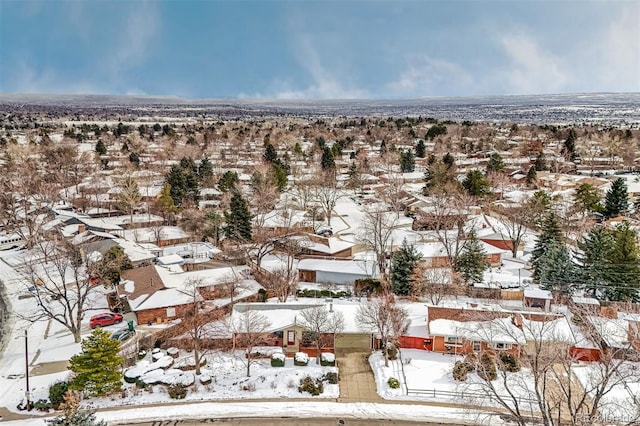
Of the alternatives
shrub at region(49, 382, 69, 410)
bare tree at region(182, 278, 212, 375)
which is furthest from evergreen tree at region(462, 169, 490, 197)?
shrub at region(49, 382, 69, 410)

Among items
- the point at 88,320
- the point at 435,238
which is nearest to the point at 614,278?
the point at 435,238

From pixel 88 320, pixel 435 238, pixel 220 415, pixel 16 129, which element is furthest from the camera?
pixel 16 129

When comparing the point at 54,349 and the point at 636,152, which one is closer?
the point at 54,349

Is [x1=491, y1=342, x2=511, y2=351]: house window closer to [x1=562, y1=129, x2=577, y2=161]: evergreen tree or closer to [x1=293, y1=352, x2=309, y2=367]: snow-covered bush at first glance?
[x1=293, y1=352, x2=309, y2=367]: snow-covered bush

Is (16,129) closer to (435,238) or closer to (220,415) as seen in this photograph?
(435,238)

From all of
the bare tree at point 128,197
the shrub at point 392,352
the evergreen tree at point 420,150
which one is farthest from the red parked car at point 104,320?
the evergreen tree at point 420,150

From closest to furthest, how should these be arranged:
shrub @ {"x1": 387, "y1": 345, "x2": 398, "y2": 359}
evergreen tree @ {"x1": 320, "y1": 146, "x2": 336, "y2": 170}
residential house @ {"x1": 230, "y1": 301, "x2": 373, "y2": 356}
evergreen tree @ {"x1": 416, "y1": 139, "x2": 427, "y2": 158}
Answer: shrub @ {"x1": 387, "y1": 345, "x2": 398, "y2": 359} → residential house @ {"x1": 230, "y1": 301, "x2": 373, "y2": 356} → evergreen tree @ {"x1": 320, "y1": 146, "x2": 336, "y2": 170} → evergreen tree @ {"x1": 416, "y1": 139, "x2": 427, "y2": 158}
